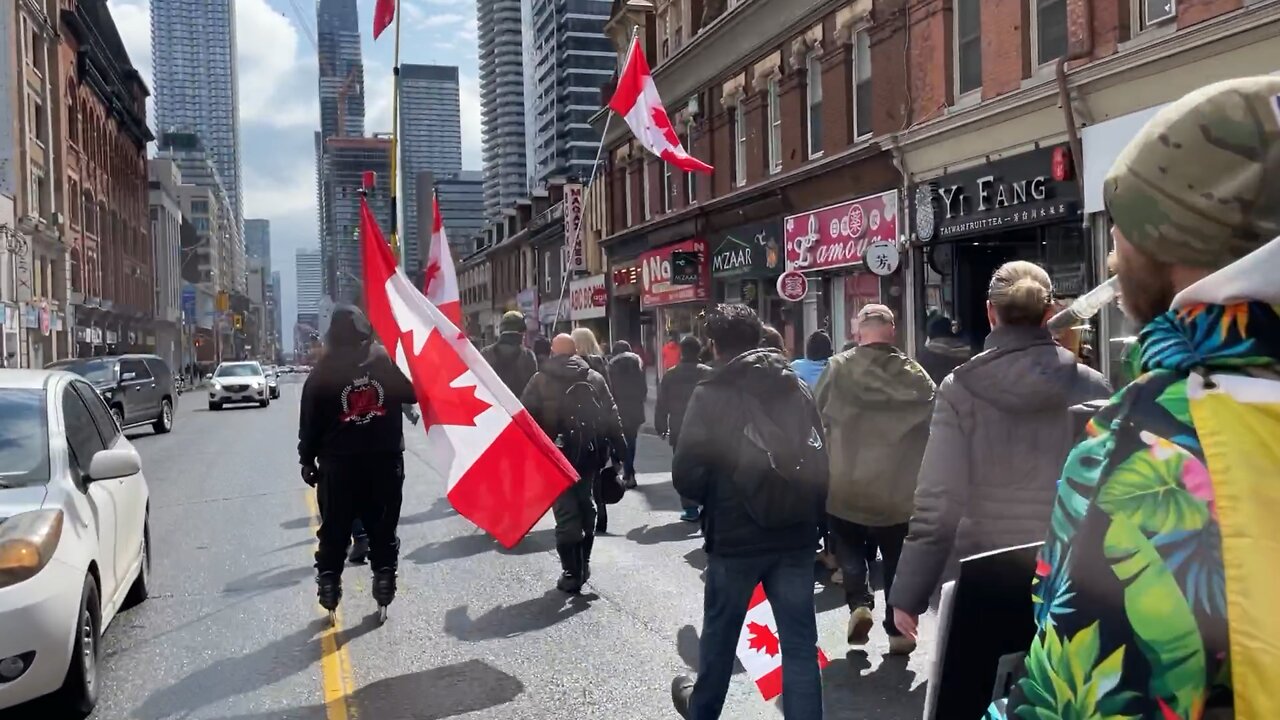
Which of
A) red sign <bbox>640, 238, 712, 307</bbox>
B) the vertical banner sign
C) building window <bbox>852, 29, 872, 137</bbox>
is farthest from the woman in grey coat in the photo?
the vertical banner sign

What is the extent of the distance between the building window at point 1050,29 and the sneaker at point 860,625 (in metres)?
11.3

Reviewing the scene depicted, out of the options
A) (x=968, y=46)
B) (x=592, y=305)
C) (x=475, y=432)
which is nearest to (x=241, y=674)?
(x=475, y=432)

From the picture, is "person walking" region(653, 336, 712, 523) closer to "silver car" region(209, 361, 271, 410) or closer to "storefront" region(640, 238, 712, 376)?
"storefront" region(640, 238, 712, 376)

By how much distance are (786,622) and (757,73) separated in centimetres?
2126

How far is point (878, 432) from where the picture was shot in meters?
5.30

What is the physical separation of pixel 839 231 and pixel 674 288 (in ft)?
31.0

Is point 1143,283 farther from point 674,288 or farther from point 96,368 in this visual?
point 674,288

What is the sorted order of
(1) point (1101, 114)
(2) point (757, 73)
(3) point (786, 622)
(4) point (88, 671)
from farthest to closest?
1. (2) point (757, 73)
2. (1) point (1101, 114)
3. (4) point (88, 671)
4. (3) point (786, 622)

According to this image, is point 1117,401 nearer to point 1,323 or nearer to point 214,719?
point 214,719

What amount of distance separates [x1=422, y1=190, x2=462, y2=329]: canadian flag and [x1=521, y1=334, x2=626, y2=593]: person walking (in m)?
2.00

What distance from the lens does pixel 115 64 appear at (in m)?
65.8

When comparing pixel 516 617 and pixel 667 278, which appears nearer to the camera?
pixel 516 617

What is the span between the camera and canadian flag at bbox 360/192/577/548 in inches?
229

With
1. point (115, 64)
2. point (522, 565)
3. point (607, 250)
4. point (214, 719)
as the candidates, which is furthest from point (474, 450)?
point (115, 64)
